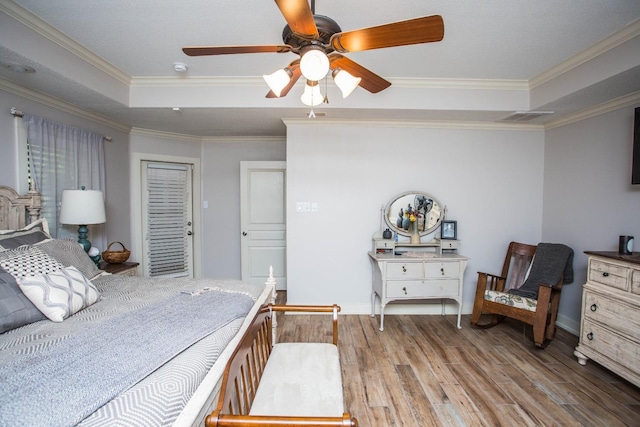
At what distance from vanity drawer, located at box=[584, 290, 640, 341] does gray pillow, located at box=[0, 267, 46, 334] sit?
3.77 m

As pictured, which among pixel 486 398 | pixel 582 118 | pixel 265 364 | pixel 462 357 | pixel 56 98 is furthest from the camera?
pixel 582 118

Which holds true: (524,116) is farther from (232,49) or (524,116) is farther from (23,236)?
(23,236)

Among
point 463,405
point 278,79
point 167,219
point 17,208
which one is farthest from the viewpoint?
point 167,219

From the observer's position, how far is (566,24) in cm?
195

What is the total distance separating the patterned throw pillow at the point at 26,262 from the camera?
1.56m

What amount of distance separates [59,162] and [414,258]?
370cm

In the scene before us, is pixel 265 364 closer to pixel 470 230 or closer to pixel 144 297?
pixel 144 297

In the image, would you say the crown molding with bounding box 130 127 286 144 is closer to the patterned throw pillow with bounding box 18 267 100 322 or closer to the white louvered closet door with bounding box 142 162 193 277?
the white louvered closet door with bounding box 142 162 193 277

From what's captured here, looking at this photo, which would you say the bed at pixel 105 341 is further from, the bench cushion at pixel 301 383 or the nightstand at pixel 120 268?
the nightstand at pixel 120 268

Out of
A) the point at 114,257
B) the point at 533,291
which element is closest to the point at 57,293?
the point at 114,257

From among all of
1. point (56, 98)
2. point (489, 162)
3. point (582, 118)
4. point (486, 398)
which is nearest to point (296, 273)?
point (486, 398)

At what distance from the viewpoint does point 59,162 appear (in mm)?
2766

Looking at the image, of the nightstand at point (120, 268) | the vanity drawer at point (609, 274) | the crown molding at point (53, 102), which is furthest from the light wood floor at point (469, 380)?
the crown molding at point (53, 102)

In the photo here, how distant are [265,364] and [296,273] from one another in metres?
1.89
